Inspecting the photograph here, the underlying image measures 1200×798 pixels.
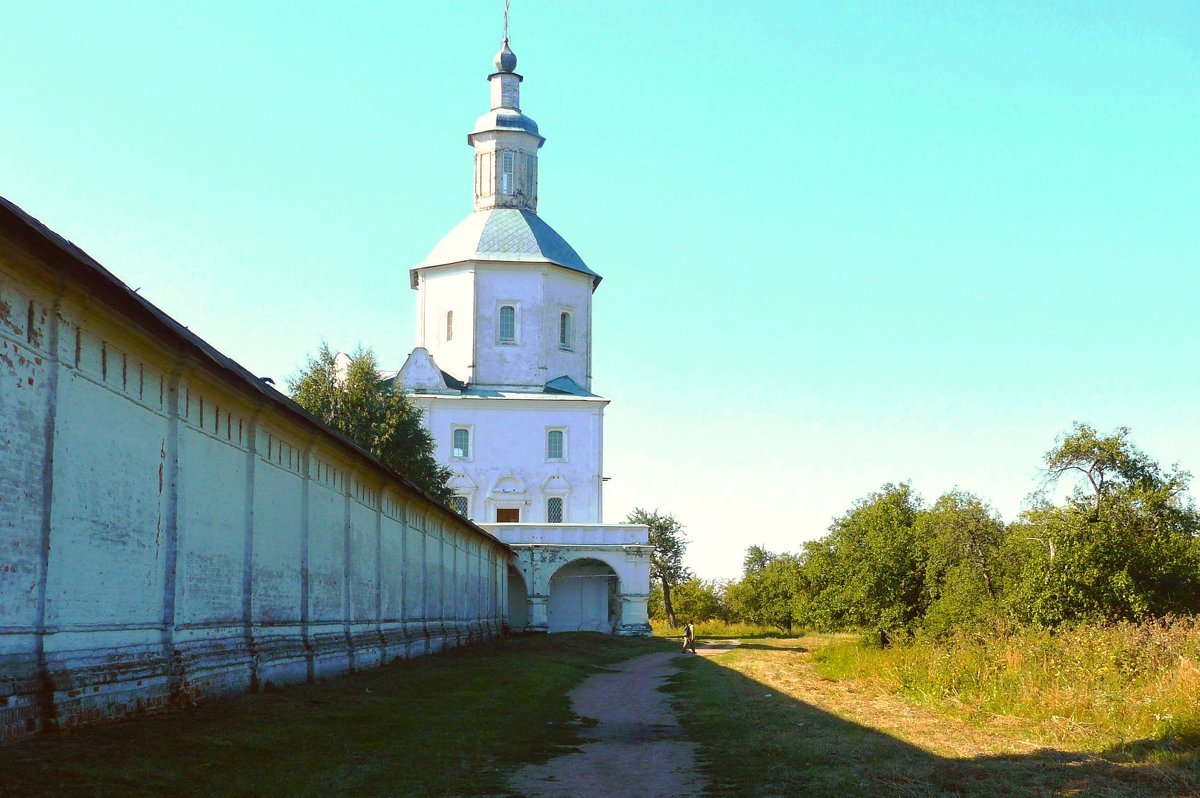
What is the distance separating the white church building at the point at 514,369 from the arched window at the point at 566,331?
55 millimetres

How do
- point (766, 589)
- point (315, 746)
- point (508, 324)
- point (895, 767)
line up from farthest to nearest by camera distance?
point (766, 589), point (508, 324), point (315, 746), point (895, 767)

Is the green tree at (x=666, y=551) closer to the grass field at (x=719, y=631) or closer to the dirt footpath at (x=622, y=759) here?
the grass field at (x=719, y=631)

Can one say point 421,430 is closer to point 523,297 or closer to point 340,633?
→ point 523,297

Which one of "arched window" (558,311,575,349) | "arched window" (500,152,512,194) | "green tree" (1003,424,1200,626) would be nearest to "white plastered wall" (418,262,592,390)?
"arched window" (558,311,575,349)

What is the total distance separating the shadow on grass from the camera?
9.69m

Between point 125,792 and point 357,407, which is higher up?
point 357,407

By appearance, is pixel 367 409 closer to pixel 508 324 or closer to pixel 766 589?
pixel 508 324

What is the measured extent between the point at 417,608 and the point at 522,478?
90.6 ft

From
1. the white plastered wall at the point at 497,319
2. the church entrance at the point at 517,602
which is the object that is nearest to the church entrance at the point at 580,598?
the church entrance at the point at 517,602

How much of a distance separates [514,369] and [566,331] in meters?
3.45

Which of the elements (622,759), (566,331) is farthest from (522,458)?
(622,759)

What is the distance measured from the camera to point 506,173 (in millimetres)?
59719

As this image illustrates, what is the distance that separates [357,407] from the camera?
4544cm

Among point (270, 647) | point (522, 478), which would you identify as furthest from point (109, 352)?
point (522, 478)
